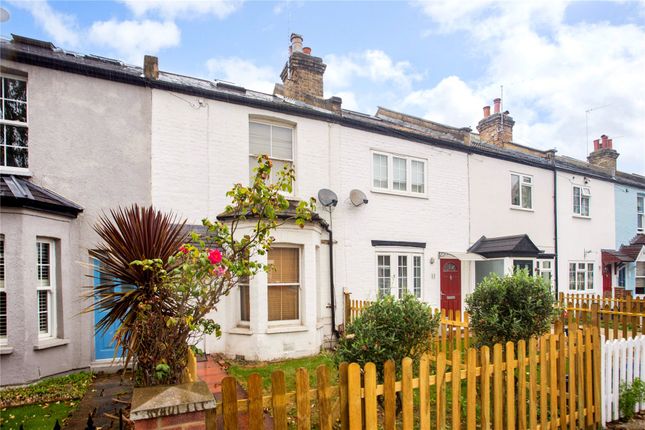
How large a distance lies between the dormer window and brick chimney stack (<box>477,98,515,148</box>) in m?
3.91

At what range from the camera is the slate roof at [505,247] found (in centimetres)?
1288

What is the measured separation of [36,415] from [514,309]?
7.49 metres

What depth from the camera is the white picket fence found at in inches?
205

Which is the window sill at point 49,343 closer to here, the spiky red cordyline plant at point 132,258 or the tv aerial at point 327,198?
the spiky red cordyline plant at point 132,258

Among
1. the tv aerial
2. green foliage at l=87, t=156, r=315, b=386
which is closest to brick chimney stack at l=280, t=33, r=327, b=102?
the tv aerial

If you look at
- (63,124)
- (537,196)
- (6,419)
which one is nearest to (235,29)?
(63,124)

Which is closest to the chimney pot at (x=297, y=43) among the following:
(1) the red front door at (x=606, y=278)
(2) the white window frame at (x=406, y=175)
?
(2) the white window frame at (x=406, y=175)

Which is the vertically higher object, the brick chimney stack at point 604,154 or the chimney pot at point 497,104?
the chimney pot at point 497,104

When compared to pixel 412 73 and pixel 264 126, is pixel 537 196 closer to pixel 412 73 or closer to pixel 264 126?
pixel 412 73

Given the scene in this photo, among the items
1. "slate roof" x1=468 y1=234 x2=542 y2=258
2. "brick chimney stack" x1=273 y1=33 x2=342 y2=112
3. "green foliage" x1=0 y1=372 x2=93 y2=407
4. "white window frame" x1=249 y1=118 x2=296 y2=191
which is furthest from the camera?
"slate roof" x1=468 y1=234 x2=542 y2=258

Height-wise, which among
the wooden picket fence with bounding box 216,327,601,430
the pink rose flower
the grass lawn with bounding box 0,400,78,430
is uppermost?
the pink rose flower

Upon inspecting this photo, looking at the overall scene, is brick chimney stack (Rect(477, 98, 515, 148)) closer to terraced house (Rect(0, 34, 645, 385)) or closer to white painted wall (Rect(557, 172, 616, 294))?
white painted wall (Rect(557, 172, 616, 294))

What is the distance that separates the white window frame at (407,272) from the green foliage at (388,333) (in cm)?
683

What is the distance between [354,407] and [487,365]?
1740 mm
